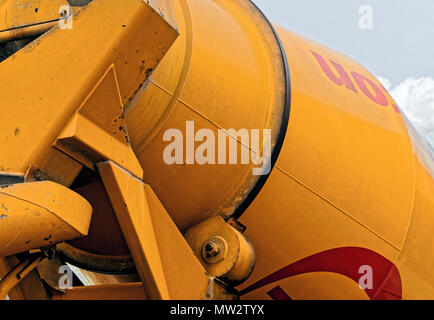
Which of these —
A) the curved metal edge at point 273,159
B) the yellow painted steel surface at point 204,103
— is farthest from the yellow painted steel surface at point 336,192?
the yellow painted steel surface at point 204,103

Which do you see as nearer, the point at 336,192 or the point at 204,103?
the point at 204,103

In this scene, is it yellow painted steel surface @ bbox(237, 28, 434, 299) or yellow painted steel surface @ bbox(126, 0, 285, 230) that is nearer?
yellow painted steel surface @ bbox(126, 0, 285, 230)

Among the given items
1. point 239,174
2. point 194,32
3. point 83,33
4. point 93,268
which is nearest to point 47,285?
point 93,268

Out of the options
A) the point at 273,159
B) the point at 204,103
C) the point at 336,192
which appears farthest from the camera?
the point at 336,192

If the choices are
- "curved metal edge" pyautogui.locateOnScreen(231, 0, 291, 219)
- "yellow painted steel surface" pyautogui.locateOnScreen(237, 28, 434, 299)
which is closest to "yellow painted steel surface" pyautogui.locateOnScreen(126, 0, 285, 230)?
"curved metal edge" pyautogui.locateOnScreen(231, 0, 291, 219)

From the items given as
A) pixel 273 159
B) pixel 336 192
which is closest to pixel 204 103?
pixel 273 159

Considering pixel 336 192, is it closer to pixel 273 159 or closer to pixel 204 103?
pixel 273 159

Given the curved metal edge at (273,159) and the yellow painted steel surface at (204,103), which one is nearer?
the yellow painted steel surface at (204,103)

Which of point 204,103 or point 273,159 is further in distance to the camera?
point 273,159

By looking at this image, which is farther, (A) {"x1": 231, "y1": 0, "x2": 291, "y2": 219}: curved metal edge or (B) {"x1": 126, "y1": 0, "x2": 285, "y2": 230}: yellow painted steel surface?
(A) {"x1": 231, "y1": 0, "x2": 291, "y2": 219}: curved metal edge

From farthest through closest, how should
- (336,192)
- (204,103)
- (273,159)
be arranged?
1. (336,192)
2. (273,159)
3. (204,103)

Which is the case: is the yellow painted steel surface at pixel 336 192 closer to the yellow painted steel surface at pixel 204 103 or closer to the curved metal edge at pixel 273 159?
the curved metal edge at pixel 273 159

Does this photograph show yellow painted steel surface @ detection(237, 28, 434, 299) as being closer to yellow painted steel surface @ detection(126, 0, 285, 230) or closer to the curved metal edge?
the curved metal edge

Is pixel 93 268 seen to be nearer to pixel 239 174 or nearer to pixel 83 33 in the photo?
pixel 239 174
